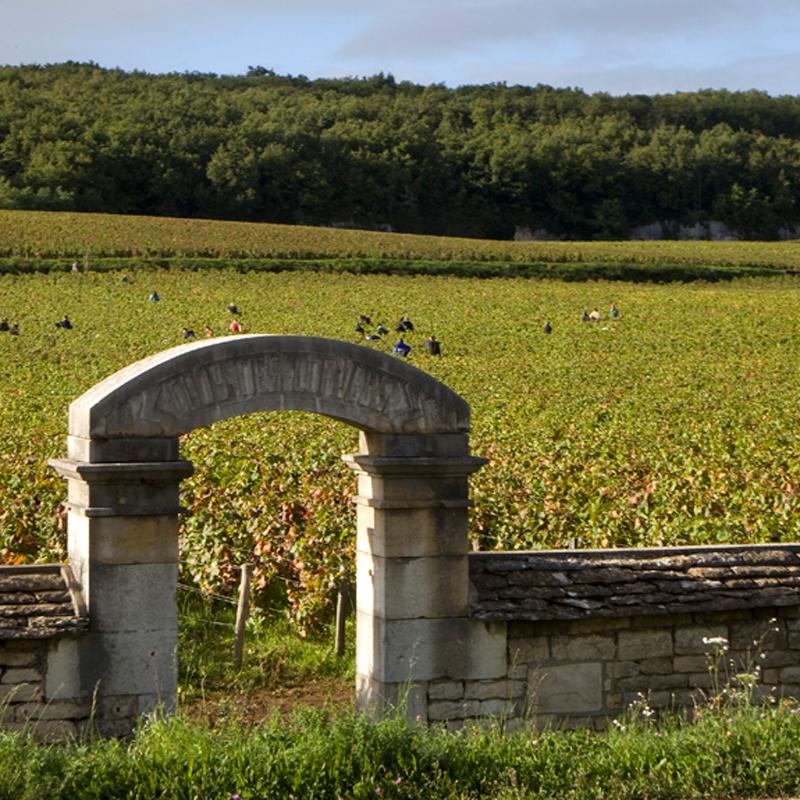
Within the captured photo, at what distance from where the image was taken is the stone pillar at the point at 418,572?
10.1 meters

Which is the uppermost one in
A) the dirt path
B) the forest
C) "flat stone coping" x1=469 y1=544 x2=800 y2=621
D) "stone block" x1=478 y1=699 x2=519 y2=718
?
the forest

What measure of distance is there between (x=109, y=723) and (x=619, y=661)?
3.78m

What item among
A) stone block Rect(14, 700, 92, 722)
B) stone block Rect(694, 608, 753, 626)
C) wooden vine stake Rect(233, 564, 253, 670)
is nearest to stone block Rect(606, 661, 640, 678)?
stone block Rect(694, 608, 753, 626)

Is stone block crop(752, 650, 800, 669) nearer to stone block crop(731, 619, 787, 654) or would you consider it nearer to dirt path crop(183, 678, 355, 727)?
stone block crop(731, 619, 787, 654)

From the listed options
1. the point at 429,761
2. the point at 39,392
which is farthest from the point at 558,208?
the point at 429,761

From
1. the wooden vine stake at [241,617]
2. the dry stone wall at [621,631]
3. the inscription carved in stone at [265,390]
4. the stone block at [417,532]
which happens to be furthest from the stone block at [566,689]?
the wooden vine stake at [241,617]

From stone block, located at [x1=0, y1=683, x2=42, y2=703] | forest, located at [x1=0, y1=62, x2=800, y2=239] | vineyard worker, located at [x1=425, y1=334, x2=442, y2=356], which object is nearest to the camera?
stone block, located at [x1=0, y1=683, x2=42, y2=703]

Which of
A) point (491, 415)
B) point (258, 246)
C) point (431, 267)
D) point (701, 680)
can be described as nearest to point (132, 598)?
point (701, 680)

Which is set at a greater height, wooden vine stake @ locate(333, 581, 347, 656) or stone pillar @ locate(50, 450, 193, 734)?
stone pillar @ locate(50, 450, 193, 734)

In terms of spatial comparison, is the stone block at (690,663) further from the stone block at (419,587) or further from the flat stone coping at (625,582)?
the stone block at (419,587)

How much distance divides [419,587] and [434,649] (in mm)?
463

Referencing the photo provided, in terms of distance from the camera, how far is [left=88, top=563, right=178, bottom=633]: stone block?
9.46 metres

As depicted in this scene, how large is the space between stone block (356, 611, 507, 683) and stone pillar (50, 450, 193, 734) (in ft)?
4.91

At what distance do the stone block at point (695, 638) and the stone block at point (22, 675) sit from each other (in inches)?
185
